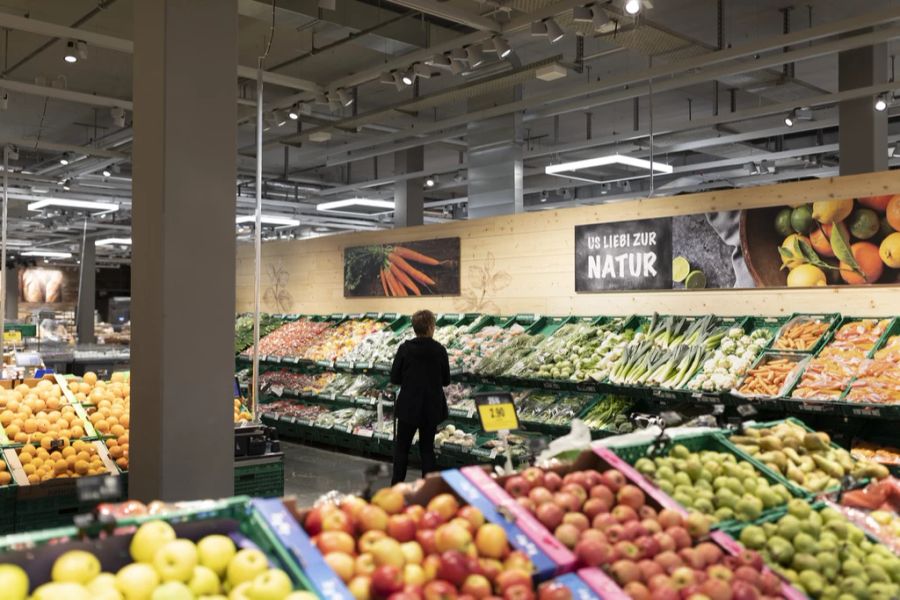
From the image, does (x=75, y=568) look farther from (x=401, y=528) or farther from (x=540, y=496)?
(x=540, y=496)

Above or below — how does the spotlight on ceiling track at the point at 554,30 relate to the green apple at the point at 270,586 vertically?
above

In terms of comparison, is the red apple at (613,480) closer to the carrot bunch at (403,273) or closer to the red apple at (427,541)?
the red apple at (427,541)

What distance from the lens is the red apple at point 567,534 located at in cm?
245

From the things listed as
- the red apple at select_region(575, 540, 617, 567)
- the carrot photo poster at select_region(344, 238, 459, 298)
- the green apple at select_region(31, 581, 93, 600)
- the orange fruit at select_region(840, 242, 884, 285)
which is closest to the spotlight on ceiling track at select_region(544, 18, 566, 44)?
the orange fruit at select_region(840, 242, 884, 285)

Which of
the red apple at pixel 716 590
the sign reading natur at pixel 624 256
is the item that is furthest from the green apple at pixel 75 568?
the sign reading natur at pixel 624 256

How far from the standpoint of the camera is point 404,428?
627 centimetres

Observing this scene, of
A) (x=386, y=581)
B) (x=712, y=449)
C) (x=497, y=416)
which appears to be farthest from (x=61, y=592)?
(x=712, y=449)

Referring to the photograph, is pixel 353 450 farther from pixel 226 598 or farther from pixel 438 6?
pixel 226 598

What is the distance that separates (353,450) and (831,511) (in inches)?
262

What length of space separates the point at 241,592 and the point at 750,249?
5.65 m

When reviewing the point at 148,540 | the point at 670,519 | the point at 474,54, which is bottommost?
the point at 670,519

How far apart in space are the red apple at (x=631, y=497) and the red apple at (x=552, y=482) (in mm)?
216

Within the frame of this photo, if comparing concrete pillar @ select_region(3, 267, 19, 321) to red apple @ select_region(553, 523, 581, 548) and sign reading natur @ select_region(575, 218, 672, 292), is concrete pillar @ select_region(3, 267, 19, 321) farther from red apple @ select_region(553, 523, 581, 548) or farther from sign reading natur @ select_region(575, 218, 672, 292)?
red apple @ select_region(553, 523, 581, 548)

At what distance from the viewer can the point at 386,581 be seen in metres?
2.01
